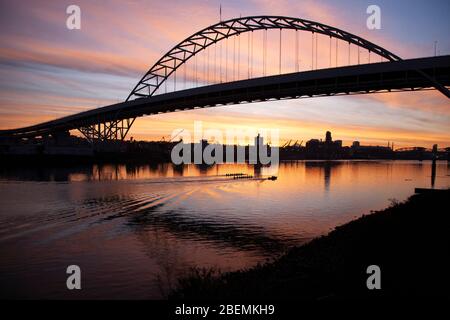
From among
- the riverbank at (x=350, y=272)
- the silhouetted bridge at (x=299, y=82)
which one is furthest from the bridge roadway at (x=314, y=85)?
the riverbank at (x=350, y=272)

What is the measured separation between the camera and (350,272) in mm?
9078

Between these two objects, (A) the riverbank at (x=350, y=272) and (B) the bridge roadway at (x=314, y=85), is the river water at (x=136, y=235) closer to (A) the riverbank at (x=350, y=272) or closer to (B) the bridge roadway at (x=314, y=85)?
(A) the riverbank at (x=350, y=272)

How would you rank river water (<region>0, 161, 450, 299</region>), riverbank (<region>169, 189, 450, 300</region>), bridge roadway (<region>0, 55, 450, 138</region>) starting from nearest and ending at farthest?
riverbank (<region>169, 189, 450, 300</region>) → river water (<region>0, 161, 450, 299</region>) → bridge roadway (<region>0, 55, 450, 138</region>)

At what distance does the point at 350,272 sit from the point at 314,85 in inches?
1515

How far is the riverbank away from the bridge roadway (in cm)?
2666

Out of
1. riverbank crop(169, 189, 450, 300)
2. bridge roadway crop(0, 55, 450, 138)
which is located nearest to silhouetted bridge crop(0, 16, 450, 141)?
bridge roadway crop(0, 55, 450, 138)

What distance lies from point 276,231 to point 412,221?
23.1 feet

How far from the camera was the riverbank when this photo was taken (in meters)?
7.72

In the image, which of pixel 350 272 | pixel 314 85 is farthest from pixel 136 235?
pixel 314 85

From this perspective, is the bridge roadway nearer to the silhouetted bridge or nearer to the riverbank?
the silhouetted bridge

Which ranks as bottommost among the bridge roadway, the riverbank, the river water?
the river water

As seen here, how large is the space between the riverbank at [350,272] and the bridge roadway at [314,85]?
A: 2666 centimetres

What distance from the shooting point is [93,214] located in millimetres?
22750
